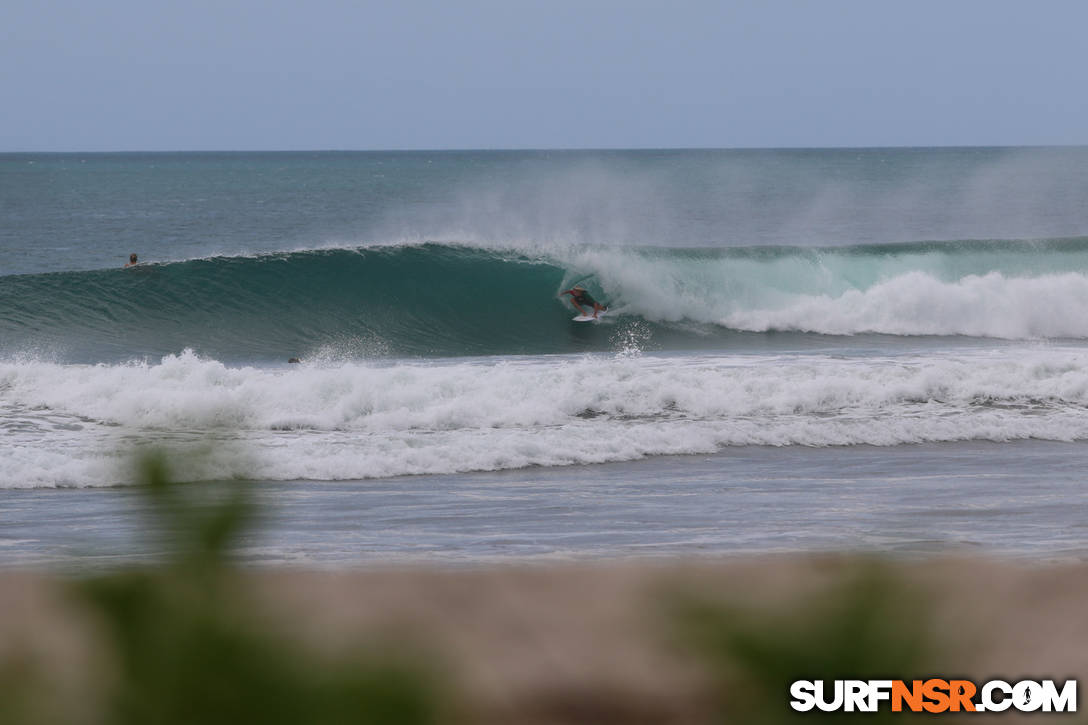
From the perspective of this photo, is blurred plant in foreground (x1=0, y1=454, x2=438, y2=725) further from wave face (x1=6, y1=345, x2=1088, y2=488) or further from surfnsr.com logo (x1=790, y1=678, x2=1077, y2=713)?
wave face (x1=6, y1=345, x2=1088, y2=488)

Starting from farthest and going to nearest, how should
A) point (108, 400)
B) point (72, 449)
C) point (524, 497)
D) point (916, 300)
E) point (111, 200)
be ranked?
point (111, 200) → point (916, 300) → point (108, 400) → point (72, 449) → point (524, 497)

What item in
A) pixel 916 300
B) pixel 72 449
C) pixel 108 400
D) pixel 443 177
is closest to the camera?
pixel 72 449

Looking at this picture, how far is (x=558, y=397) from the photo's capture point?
39.8 ft

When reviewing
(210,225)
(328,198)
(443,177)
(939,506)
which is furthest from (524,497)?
(443,177)

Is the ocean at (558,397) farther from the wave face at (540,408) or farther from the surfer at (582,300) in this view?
the surfer at (582,300)

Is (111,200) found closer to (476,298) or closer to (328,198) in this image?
(328,198)

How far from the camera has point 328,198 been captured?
71062 mm

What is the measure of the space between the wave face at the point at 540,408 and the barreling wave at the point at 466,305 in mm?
6524

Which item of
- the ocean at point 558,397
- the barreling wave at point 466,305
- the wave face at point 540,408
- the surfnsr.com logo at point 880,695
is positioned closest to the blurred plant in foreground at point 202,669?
the ocean at point 558,397

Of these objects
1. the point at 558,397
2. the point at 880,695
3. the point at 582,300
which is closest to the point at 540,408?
the point at 558,397

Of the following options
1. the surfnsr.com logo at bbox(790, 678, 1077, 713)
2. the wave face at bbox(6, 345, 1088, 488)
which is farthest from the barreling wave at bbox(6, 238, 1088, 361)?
the surfnsr.com logo at bbox(790, 678, 1077, 713)

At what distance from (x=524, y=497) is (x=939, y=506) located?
9.34 ft

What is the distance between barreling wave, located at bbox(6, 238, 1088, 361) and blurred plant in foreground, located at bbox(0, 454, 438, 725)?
63.0ft

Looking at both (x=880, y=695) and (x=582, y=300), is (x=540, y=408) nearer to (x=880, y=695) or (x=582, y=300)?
(x=582, y=300)
